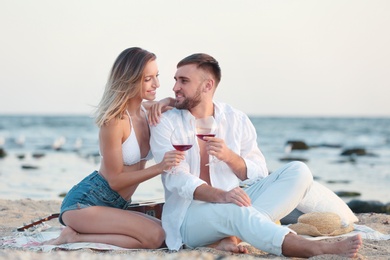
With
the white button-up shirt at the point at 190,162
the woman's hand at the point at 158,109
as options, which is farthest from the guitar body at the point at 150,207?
the woman's hand at the point at 158,109

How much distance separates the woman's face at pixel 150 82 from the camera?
5246 mm

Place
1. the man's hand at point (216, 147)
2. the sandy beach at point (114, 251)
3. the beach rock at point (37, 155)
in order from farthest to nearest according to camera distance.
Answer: the beach rock at point (37, 155), the man's hand at point (216, 147), the sandy beach at point (114, 251)

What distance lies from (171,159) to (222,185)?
656 mm

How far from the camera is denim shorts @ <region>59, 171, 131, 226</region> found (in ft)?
17.3

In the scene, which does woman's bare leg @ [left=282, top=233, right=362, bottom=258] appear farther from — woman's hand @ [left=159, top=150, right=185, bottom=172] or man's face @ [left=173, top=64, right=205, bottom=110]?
man's face @ [left=173, top=64, right=205, bottom=110]

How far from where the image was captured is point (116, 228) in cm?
521

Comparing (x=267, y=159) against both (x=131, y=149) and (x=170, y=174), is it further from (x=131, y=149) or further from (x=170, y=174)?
(x=170, y=174)

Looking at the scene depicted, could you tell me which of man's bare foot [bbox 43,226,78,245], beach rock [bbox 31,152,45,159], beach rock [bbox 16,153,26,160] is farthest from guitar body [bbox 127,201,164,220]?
beach rock [bbox 31,152,45,159]

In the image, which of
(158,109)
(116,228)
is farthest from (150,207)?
(158,109)

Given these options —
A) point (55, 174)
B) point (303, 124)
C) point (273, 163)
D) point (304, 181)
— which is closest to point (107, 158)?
point (304, 181)

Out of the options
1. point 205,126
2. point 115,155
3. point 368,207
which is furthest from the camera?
point 368,207

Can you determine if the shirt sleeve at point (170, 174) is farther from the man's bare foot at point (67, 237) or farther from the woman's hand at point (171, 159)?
the man's bare foot at point (67, 237)

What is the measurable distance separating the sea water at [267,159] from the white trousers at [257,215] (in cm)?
102

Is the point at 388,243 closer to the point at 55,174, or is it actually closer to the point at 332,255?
the point at 332,255
